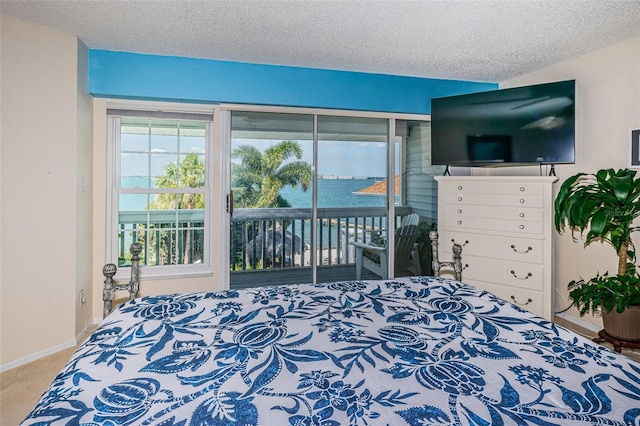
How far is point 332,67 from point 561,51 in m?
2.00

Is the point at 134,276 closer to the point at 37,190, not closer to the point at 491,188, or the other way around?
the point at 37,190

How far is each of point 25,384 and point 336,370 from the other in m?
2.42

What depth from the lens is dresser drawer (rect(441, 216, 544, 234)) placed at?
10.8ft

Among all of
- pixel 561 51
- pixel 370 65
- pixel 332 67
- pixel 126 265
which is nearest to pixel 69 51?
pixel 126 265

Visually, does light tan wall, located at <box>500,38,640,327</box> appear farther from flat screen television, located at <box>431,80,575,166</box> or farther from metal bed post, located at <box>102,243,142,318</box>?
metal bed post, located at <box>102,243,142,318</box>

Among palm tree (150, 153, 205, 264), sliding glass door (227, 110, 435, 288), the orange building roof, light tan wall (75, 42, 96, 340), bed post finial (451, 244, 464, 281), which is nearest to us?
bed post finial (451, 244, 464, 281)

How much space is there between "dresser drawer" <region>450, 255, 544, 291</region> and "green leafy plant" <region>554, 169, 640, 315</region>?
0.40 m

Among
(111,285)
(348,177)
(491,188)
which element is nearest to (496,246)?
(491,188)

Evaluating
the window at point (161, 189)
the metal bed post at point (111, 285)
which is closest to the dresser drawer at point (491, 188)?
the window at point (161, 189)

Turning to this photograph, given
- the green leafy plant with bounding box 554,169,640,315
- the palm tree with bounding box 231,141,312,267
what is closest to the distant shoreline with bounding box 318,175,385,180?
the palm tree with bounding box 231,141,312,267

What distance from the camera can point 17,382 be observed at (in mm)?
2432

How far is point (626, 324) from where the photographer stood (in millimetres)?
2641

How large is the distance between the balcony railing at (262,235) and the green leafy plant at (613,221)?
1691 millimetres

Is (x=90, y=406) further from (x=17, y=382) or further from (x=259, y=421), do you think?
(x=17, y=382)
